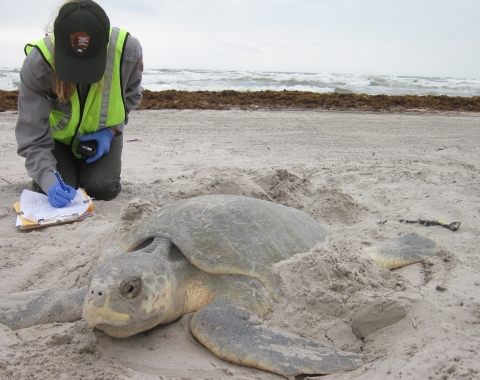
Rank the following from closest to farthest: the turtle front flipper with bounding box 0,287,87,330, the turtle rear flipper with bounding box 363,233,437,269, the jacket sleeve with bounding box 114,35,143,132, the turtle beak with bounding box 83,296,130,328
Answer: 1. the turtle beak with bounding box 83,296,130,328
2. the turtle front flipper with bounding box 0,287,87,330
3. the turtle rear flipper with bounding box 363,233,437,269
4. the jacket sleeve with bounding box 114,35,143,132

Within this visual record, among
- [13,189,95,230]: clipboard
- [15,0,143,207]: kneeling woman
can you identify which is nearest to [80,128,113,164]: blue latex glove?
[15,0,143,207]: kneeling woman

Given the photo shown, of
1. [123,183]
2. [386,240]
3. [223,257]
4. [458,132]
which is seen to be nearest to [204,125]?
[123,183]

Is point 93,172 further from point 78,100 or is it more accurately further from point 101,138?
point 78,100

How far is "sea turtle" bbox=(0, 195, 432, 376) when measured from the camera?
1.30 metres

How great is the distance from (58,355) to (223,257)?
2.00 ft

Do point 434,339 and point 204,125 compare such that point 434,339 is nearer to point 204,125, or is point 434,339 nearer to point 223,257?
point 223,257

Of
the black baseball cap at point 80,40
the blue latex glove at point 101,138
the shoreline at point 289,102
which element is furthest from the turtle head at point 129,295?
the shoreline at point 289,102

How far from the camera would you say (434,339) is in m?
1.27

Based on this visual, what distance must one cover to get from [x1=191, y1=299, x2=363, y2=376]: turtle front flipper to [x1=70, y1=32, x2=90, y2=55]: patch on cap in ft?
5.07

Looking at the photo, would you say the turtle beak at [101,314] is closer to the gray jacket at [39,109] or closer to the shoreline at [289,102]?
the gray jacket at [39,109]

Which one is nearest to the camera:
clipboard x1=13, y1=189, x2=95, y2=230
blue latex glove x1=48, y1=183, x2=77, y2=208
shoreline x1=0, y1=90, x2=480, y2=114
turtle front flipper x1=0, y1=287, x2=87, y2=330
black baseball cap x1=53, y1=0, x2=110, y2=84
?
turtle front flipper x1=0, y1=287, x2=87, y2=330

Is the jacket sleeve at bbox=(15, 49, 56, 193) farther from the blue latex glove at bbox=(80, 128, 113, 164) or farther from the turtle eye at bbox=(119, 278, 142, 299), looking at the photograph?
the turtle eye at bbox=(119, 278, 142, 299)

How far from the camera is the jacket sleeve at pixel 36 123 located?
2521mm

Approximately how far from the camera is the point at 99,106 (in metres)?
2.74
